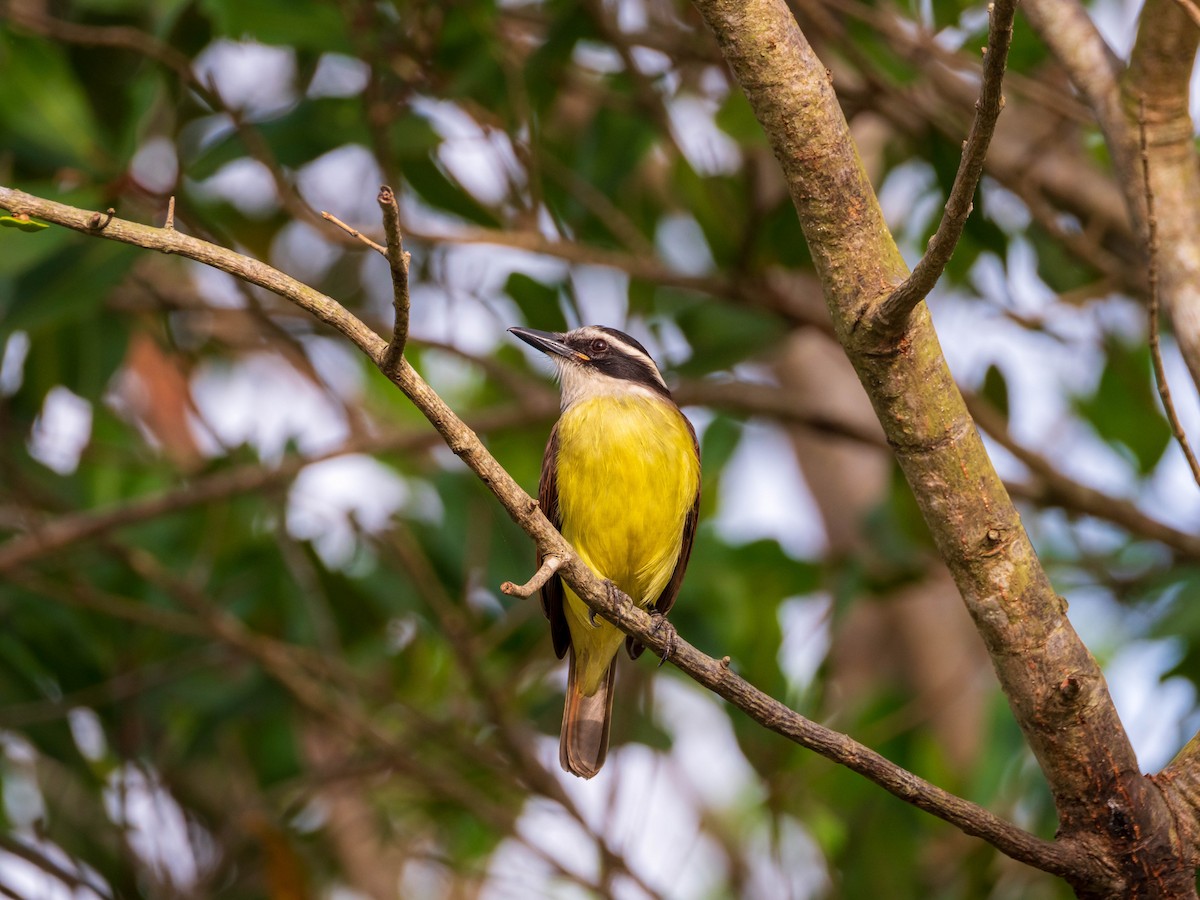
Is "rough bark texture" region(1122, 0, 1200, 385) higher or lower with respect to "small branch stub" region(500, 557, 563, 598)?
higher

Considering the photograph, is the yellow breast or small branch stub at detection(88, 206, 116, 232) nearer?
small branch stub at detection(88, 206, 116, 232)

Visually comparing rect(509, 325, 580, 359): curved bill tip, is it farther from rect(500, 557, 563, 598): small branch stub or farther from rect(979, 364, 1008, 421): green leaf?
rect(500, 557, 563, 598): small branch stub

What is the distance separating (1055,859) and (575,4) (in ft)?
11.1

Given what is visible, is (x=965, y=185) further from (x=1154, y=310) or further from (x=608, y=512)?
(x=608, y=512)

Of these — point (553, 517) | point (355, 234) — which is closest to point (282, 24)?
point (553, 517)

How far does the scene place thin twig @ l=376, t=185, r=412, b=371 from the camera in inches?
81.3

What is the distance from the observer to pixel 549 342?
4.87m

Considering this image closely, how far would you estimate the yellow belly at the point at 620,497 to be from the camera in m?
4.50

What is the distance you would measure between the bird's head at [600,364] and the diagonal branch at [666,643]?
2.12 m

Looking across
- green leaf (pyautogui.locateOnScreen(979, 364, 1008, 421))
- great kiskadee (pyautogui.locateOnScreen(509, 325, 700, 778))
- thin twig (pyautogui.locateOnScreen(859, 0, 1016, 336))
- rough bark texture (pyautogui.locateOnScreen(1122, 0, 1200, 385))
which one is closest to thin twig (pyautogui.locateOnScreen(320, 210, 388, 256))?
thin twig (pyautogui.locateOnScreen(859, 0, 1016, 336))

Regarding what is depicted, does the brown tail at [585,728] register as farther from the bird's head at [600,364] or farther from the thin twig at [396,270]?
the thin twig at [396,270]

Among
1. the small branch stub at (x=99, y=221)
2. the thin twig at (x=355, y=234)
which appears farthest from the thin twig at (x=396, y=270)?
the small branch stub at (x=99, y=221)

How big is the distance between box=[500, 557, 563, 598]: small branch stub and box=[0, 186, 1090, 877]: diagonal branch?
3cm

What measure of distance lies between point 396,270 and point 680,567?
2757 mm
